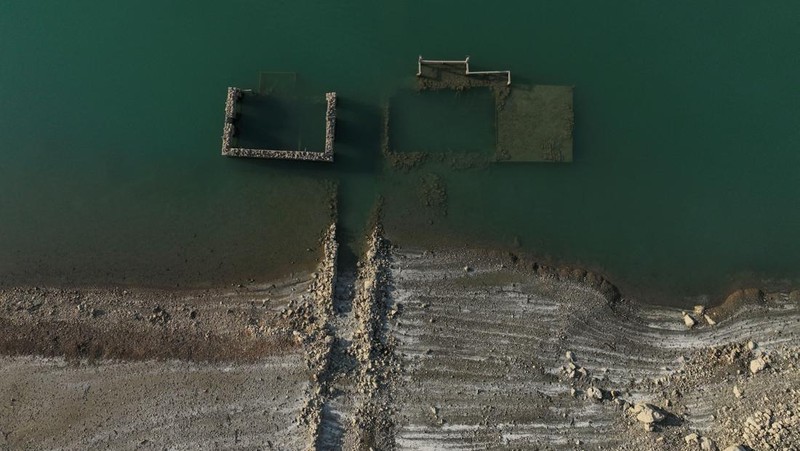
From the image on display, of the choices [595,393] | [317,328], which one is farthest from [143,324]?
[595,393]

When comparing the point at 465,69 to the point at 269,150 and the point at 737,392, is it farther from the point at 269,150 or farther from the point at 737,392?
the point at 737,392

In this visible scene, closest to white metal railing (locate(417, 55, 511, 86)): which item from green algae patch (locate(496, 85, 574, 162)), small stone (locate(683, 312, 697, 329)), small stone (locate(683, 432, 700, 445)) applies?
green algae patch (locate(496, 85, 574, 162))

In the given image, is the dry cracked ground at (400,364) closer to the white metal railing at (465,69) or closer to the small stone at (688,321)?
the small stone at (688,321)

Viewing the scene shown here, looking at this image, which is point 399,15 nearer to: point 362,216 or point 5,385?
point 362,216

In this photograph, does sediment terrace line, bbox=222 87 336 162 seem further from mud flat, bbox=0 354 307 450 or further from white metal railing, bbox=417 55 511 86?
mud flat, bbox=0 354 307 450

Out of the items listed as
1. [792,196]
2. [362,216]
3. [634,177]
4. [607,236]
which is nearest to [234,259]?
[362,216]

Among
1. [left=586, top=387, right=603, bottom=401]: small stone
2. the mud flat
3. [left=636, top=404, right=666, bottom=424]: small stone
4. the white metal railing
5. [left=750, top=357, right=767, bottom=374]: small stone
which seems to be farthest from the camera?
the white metal railing

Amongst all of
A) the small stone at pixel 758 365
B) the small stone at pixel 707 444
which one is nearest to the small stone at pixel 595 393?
the small stone at pixel 707 444
